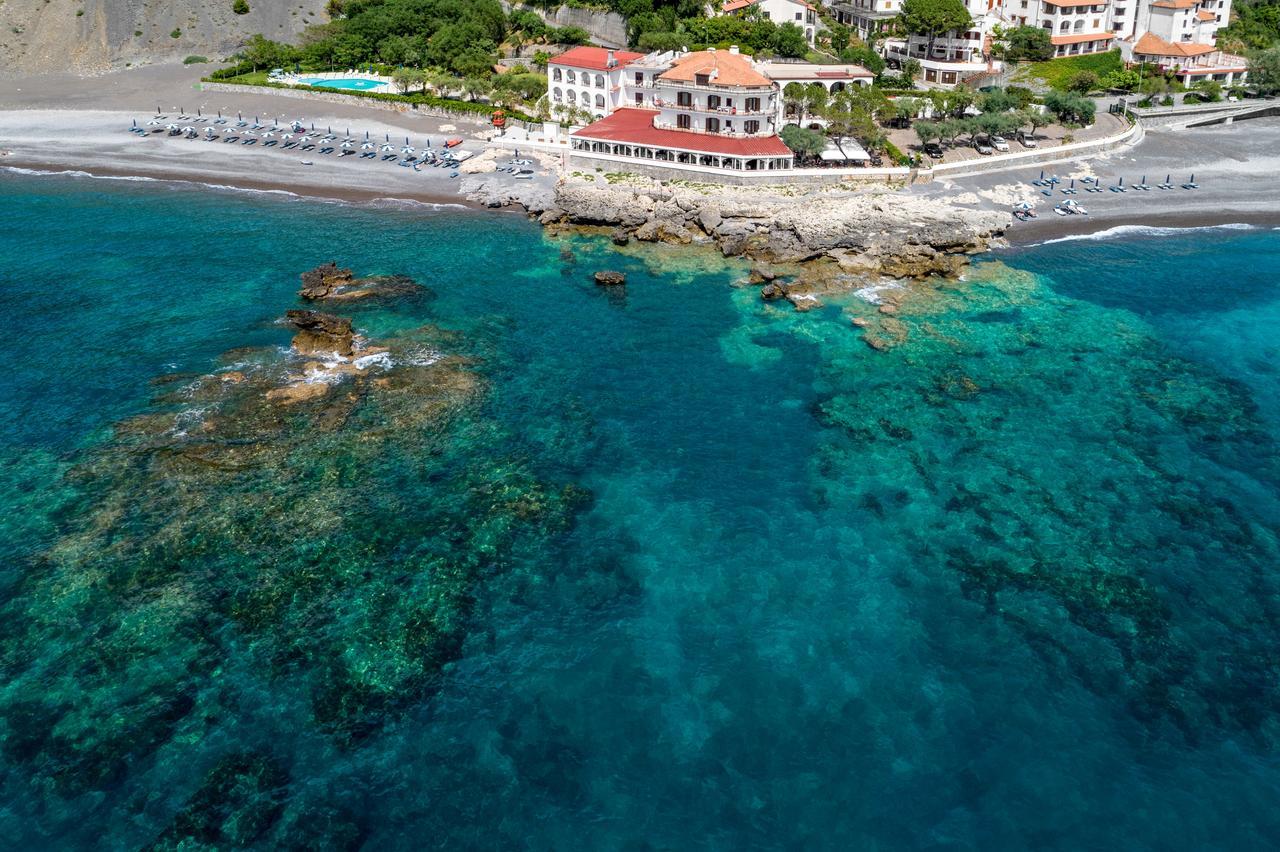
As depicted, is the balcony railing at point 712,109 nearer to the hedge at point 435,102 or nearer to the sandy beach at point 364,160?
the sandy beach at point 364,160

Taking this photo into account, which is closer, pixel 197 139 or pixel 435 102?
pixel 197 139

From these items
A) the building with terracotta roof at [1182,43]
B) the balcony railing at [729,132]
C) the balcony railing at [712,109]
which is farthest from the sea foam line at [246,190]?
the building with terracotta roof at [1182,43]

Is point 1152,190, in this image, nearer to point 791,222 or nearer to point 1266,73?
point 791,222

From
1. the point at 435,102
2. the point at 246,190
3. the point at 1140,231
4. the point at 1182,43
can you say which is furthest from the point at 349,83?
the point at 1182,43

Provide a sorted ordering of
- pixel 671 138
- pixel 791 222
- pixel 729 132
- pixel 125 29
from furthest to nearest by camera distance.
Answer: pixel 125 29 → pixel 729 132 → pixel 671 138 → pixel 791 222

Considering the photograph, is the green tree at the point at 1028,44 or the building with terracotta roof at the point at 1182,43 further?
the green tree at the point at 1028,44

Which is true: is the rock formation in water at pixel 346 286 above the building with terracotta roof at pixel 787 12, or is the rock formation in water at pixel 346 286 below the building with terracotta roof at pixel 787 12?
below

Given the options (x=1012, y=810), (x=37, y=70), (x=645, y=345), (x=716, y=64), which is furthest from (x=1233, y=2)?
(x=37, y=70)
